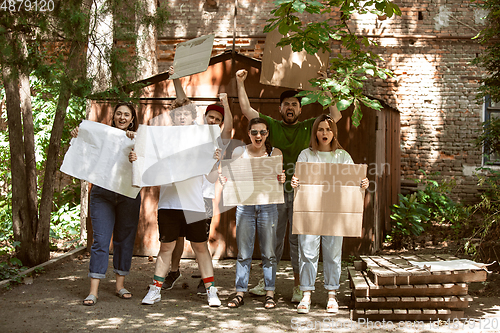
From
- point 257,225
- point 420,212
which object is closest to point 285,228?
point 257,225

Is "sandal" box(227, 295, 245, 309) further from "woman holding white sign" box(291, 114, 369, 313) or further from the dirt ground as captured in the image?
"woman holding white sign" box(291, 114, 369, 313)

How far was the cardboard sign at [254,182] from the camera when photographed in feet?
12.8

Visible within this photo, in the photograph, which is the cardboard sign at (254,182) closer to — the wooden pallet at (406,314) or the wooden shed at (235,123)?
the wooden pallet at (406,314)

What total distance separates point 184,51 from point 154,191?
2.69m

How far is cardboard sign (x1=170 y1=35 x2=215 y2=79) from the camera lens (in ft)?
13.8

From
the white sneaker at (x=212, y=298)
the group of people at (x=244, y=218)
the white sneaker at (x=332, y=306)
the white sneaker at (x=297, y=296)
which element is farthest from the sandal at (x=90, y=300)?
the white sneaker at (x=332, y=306)

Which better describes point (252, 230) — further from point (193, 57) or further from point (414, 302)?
point (193, 57)

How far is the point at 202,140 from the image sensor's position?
158 inches

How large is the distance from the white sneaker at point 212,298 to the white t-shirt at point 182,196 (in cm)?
77

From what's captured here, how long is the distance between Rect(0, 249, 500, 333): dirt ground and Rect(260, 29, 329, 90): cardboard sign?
2216 mm

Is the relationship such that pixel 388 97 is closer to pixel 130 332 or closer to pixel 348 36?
pixel 348 36

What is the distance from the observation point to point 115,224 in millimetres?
4203

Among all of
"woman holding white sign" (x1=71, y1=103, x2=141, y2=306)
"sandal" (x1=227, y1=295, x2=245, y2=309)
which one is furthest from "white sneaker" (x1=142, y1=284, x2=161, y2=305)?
"sandal" (x1=227, y1=295, x2=245, y2=309)

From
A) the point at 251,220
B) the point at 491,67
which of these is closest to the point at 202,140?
the point at 251,220
